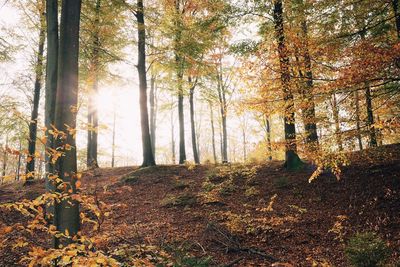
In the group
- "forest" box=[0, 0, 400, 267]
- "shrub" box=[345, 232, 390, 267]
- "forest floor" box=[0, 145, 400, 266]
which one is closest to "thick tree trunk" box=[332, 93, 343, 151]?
"forest" box=[0, 0, 400, 267]

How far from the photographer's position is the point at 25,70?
17812mm

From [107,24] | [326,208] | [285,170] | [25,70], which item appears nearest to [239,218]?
[326,208]

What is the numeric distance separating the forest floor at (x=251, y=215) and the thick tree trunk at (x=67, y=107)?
0.45 meters

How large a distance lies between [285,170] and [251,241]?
5321 millimetres

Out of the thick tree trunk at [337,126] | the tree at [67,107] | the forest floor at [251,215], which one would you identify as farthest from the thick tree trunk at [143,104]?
the tree at [67,107]

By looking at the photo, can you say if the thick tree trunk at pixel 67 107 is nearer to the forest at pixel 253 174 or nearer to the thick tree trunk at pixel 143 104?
the forest at pixel 253 174

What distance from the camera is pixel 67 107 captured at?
494cm

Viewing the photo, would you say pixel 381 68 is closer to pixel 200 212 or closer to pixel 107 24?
pixel 200 212

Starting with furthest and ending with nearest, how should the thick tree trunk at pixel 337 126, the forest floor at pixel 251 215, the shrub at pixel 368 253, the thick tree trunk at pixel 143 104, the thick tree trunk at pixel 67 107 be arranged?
the thick tree trunk at pixel 143 104
the thick tree trunk at pixel 337 126
the forest floor at pixel 251 215
the thick tree trunk at pixel 67 107
the shrub at pixel 368 253

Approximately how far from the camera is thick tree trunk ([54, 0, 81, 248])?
4.70 m

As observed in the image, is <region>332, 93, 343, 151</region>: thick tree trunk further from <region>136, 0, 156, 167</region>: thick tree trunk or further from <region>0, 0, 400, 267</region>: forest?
<region>136, 0, 156, 167</region>: thick tree trunk

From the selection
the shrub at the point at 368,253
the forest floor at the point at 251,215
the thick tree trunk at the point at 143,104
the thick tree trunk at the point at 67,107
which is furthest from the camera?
the thick tree trunk at the point at 143,104

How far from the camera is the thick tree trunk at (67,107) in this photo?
4.70 metres

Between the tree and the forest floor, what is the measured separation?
1.48ft
